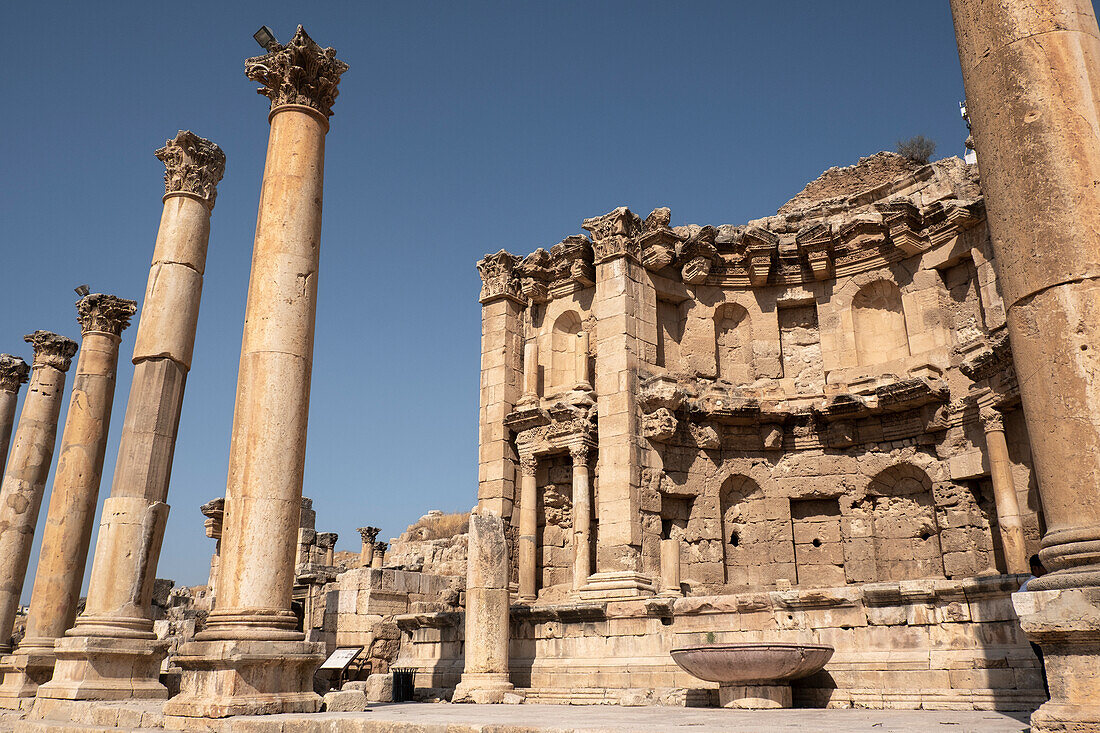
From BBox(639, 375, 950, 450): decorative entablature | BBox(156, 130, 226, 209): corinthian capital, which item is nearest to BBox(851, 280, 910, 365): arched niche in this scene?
BBox(639, 375, 950, 450): decorative entablature

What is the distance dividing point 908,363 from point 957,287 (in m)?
1.90

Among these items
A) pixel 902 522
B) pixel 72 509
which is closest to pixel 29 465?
pixel 72 509

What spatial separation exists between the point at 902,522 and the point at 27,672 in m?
17.0

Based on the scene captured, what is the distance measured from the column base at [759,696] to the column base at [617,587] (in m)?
4.96

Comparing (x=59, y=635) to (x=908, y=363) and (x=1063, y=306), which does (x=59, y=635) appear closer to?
(x=1063, y=306)

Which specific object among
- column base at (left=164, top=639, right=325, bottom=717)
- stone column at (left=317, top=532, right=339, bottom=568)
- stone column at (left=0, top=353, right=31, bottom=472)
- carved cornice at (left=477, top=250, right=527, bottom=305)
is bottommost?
column base at (left=164, top=639, right=325, bottom=717)

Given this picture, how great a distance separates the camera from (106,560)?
12008 millimetres

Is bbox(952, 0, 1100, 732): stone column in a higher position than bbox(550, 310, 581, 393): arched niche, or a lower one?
lower

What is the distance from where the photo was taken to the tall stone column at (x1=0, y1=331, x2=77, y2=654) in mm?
17656

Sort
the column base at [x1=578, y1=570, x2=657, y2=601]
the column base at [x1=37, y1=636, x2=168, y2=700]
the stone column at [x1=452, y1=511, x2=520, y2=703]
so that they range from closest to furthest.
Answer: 1. the column base at [x1=37, y1=636, x2=168, y2=700]
2. the stone column at [x1=452, y1=511, x2=520, y2=703]
3. the column base at [x1=578, y1=570, x2=657, y2=601]

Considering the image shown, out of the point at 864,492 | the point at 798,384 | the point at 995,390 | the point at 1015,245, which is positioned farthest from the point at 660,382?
the point at 1015,245

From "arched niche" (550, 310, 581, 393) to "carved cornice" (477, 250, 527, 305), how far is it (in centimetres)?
123

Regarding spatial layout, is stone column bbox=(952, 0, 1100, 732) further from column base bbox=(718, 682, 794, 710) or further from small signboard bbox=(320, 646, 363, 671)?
small signboard bbox=(320, 646, 363, 671)

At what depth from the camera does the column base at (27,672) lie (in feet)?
47.3
